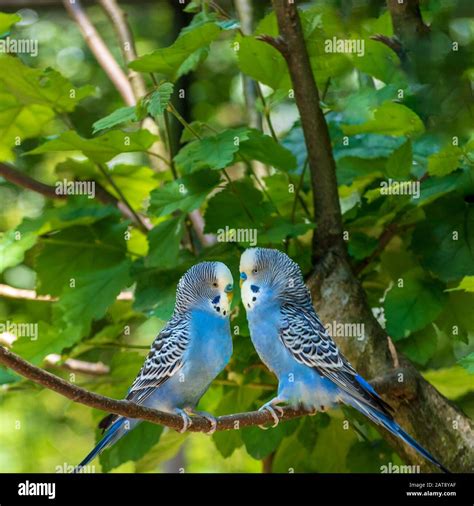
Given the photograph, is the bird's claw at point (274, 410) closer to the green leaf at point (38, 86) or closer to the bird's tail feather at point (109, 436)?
the bird's tail feather at point (109, 436)

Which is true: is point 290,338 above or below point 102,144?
below

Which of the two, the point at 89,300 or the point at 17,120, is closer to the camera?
the point at 89,300

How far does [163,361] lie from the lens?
201 cm

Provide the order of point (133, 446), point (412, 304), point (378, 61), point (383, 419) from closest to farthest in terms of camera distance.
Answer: point (383, 419), point (412, 304), point (133, 446), point (378, 61)

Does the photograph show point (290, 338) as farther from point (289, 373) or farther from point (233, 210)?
point (233, 210)

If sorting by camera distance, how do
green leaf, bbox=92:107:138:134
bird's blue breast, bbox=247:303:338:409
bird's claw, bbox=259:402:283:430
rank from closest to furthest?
bird's claw, bbox=259:402:283:430
bird's blue breast, bbox=247:303:338:409
green leaf, bbox=92:107:138:134

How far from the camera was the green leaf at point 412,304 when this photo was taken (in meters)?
2.33

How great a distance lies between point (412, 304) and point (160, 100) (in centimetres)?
89

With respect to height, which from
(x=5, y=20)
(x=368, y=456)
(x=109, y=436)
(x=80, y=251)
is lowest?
(x=368, y=456)

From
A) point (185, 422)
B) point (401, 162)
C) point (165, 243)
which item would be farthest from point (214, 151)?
point (185, 422)

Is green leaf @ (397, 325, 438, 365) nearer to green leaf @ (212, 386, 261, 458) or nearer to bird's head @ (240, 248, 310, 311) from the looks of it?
green leaf @ (212, 386, 261, 458)

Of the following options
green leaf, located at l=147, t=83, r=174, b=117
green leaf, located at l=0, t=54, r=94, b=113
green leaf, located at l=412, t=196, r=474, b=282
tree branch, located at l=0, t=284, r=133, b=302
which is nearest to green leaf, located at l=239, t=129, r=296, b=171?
green leaf, located at l=147, t=83, r=174, b=117

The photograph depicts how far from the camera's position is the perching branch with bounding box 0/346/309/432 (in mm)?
1399

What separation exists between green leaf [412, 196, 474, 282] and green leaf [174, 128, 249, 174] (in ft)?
1.90
